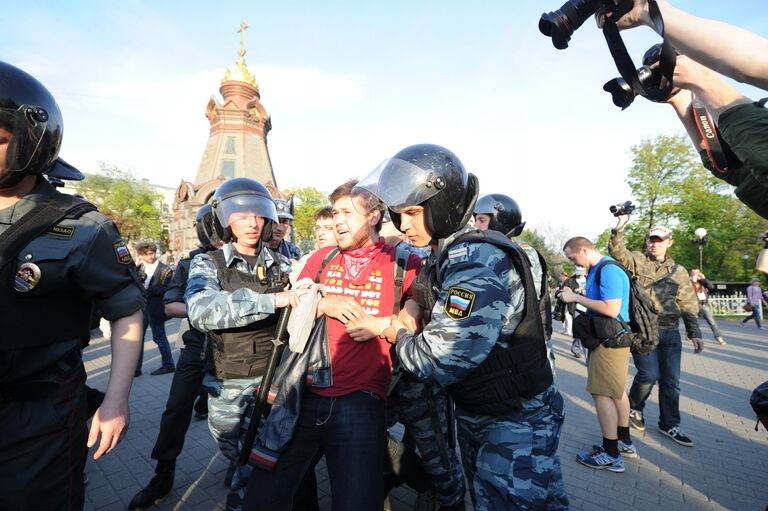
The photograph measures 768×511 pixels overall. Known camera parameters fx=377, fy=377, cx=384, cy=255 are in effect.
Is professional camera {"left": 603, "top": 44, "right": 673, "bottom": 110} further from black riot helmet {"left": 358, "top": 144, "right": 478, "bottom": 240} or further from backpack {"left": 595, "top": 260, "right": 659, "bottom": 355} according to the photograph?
backpack {"left": 595, "top": 260, "right": 659, "bottom": 355}

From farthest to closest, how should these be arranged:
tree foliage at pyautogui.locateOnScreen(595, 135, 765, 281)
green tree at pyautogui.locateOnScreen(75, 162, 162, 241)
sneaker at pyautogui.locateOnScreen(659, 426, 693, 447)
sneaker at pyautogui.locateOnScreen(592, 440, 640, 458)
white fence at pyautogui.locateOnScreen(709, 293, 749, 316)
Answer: green tree at pyautogui.locateOnScreen(75, 162, 162, 241) → tree foliage at pyautogui.locateOnScreen(595, 135, 765, 281) → white fence at pyautogui.locateOnScreen(709, 293, 749, 316) → sneaker at pyautogui.locateOnScreen(659, 426, 693, 447) → sneaker at pyautogui.locateOnScreen(592, 440, 640, 458)

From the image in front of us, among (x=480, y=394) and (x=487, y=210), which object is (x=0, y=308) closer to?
(x=480, y=394)

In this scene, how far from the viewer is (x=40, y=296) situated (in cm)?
148

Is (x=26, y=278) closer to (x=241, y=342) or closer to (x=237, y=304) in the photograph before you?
(x=237, y=304)

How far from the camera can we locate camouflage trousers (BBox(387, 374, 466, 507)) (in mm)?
2633

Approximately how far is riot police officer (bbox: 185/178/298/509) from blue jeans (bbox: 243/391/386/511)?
19.2 inches

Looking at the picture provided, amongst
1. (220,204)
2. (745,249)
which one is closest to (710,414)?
(220,204)

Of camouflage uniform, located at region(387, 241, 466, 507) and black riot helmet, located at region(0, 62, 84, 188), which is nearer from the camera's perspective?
black riot helmet, located at region(0, 62, 84, 188)

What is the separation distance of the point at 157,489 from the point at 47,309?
235 centimetres

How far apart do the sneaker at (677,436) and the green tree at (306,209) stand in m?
38.1

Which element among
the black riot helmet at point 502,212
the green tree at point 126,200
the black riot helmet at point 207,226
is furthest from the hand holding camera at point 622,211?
the green tree at point 126,200

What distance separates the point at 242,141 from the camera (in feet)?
92.6

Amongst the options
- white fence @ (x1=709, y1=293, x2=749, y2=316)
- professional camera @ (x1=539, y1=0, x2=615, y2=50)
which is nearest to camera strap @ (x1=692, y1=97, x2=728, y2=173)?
professional camera @ (x1=539, y1=0, x2=615, y2=50)

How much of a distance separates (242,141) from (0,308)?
97.4ft
